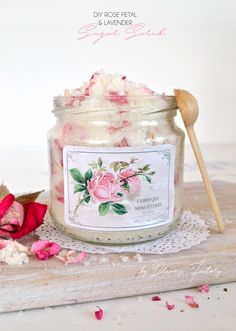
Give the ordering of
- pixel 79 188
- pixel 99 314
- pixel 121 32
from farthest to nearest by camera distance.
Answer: pixel 121 32
pixel 79 188
pixel 99 314

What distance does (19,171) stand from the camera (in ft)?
5.30

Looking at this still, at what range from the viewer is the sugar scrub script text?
1893 mm

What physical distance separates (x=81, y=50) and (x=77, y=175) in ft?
4.69

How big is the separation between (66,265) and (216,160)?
1.28 metres

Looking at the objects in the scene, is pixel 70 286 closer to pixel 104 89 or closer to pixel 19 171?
pixel 104 89

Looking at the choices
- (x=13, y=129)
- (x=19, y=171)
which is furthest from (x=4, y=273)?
(x=13, y=129)

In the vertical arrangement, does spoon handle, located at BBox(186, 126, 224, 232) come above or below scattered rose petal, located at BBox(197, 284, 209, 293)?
above

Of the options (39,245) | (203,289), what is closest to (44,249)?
(39,245)

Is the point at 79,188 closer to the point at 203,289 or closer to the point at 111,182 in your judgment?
the point at 111,182

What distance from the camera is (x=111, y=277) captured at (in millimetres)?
562

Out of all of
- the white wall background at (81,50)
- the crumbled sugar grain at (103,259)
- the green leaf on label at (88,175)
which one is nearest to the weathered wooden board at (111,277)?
the crumbled sugar grain at (103,259)

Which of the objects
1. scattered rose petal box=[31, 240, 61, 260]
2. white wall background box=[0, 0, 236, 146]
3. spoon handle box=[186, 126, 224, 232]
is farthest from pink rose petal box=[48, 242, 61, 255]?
white wall background box=[0, 0, 236, 146]

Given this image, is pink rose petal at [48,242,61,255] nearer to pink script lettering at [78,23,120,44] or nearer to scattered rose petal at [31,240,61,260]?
scattered rose petal at [31,240,61,260]

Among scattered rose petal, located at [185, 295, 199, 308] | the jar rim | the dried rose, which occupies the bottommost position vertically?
scattered rose petal, located at [185, 295, 199, 308]
